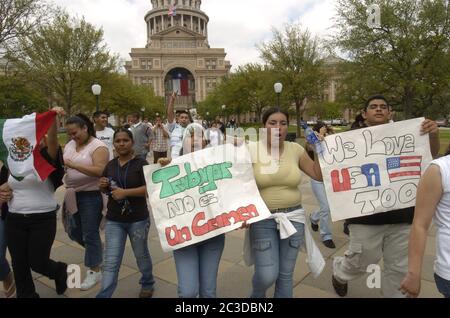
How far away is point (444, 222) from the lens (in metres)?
2.02

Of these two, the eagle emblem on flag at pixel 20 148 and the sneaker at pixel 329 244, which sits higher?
the eagle emblem on flag at pixel 20 148

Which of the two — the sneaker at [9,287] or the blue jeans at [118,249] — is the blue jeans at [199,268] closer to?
the blue jeans at [118,249]

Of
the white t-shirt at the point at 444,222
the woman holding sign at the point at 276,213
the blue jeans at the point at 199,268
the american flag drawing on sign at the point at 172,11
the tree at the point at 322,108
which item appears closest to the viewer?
the white t-shirt at the point at 444,222

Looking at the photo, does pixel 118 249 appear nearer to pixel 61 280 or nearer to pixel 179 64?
pixel 61 280

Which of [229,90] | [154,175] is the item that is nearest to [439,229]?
[154,175]

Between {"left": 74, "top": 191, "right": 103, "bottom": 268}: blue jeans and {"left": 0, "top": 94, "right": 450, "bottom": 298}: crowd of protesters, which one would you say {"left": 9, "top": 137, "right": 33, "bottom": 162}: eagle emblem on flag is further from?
{"left": 74, "top": 191, "right": 103, "bottom": 268}: blue jeans

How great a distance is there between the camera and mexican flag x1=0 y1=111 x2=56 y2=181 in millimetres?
3133

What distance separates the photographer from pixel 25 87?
78.5 ft

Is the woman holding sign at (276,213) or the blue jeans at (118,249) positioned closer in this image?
the woman holding sign at (276,213)

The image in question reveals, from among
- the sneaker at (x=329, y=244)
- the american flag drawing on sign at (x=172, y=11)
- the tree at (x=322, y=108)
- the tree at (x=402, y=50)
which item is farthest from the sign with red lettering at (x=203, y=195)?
the american flag drawing on sign at (x=172, y=11)

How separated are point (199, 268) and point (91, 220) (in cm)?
172

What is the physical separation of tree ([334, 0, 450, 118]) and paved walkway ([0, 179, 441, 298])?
13.6 meters

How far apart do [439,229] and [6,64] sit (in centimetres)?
2626

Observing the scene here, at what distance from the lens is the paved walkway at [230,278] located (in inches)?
143
